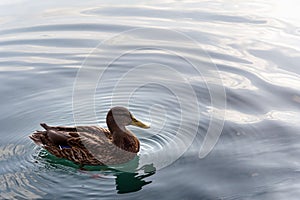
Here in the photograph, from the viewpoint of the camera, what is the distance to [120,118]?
9305mm

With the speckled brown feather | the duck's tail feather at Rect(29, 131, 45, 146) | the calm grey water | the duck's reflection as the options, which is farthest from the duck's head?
the duck's tail feather at Rect(29, 131, 45, 146)

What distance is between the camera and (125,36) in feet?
51.4

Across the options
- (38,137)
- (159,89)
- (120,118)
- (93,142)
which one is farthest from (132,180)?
(159,89)

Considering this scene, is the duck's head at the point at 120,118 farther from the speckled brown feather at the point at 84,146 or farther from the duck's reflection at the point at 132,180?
the duck's reflection at the point at 132,180

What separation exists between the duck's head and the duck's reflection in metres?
0.94

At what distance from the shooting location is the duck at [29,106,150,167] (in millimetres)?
9102

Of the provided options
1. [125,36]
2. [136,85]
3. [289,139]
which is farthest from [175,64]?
[289,139]

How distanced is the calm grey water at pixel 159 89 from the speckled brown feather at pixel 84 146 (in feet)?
0.66

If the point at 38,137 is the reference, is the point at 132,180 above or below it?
below

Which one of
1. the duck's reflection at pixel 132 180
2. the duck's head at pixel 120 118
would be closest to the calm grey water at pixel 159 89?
the duck's reflection at pixel 132 180

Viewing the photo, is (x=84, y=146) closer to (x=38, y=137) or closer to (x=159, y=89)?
(x=38, y=137)

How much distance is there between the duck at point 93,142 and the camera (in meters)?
9.10

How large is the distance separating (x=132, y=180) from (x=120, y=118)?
132 cm

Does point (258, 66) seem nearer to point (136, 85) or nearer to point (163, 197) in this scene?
point (136, 85)
